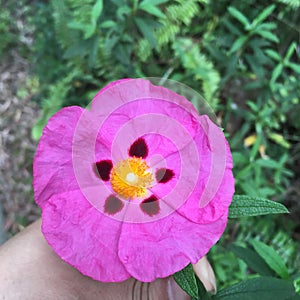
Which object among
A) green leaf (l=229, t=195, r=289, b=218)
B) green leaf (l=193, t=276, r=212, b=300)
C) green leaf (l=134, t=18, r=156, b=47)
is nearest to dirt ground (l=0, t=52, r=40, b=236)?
green leaf (l=134, t=18, r=156, b=47)

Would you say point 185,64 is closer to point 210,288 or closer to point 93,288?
point 210,288

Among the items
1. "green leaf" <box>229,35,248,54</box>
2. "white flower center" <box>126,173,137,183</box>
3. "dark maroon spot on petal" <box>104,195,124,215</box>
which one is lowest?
"dark maroon spot on petal" <box>104,195,124,215</box>

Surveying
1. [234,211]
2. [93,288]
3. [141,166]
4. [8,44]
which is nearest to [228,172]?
[234,211]

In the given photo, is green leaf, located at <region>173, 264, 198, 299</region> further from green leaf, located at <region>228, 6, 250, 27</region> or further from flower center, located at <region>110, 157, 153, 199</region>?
green leaf, located at <region>228, 6, 250, 27</region>

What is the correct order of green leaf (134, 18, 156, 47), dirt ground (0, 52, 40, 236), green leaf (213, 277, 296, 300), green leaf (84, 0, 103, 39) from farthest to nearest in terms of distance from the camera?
1. dirt ground (0, 52, 40, 236)
2. green leaf (134, 18, 156, 47)
3. green leaf (84, 0, 103, 39)
4. green leaf (213, 277, 296, 300)

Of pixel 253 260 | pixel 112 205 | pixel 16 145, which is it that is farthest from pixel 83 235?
pixel 16 145

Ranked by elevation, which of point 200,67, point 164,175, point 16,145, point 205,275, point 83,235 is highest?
point 164,175

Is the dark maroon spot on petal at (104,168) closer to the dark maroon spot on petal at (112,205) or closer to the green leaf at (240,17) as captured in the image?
the dark maroon spot on petal at (112,205)

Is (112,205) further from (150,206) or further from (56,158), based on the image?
(56,158)
